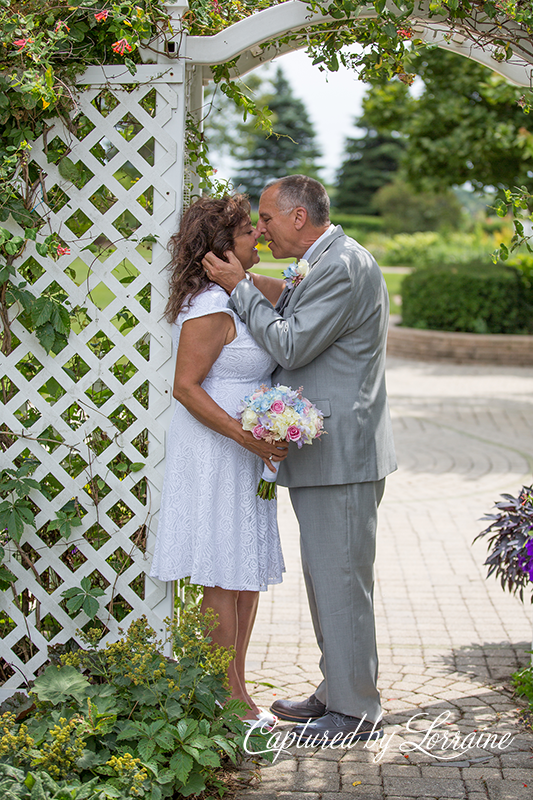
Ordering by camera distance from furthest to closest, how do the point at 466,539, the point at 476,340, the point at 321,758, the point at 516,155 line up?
the point at 476,340 < the point at 516,155 < the point at 466,539 < the point at 321,758

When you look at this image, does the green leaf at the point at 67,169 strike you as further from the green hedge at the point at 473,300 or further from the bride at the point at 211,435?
the green hedge at the point at 473,300

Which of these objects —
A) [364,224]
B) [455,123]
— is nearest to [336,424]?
[455,123]

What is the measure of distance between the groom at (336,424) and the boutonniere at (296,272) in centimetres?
2

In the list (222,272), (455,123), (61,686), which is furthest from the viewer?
(455,123)

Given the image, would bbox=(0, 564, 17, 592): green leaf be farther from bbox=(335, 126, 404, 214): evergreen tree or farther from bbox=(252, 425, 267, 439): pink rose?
bbox=(335, 126, 404, 214): evergreen tree

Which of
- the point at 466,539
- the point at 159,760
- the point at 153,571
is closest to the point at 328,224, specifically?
the point at 153,571

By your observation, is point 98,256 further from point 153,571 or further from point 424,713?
point 424,713

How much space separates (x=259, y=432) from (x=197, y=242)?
0.77 metres

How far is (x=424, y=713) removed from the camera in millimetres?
3338

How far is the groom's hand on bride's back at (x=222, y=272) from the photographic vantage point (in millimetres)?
2945

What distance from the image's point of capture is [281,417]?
2680 mm

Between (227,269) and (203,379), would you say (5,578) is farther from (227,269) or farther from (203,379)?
(227,269)

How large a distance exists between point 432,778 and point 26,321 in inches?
90.8

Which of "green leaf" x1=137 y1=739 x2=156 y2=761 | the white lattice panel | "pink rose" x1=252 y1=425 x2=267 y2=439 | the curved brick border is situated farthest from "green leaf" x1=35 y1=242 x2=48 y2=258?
the curved brick border
